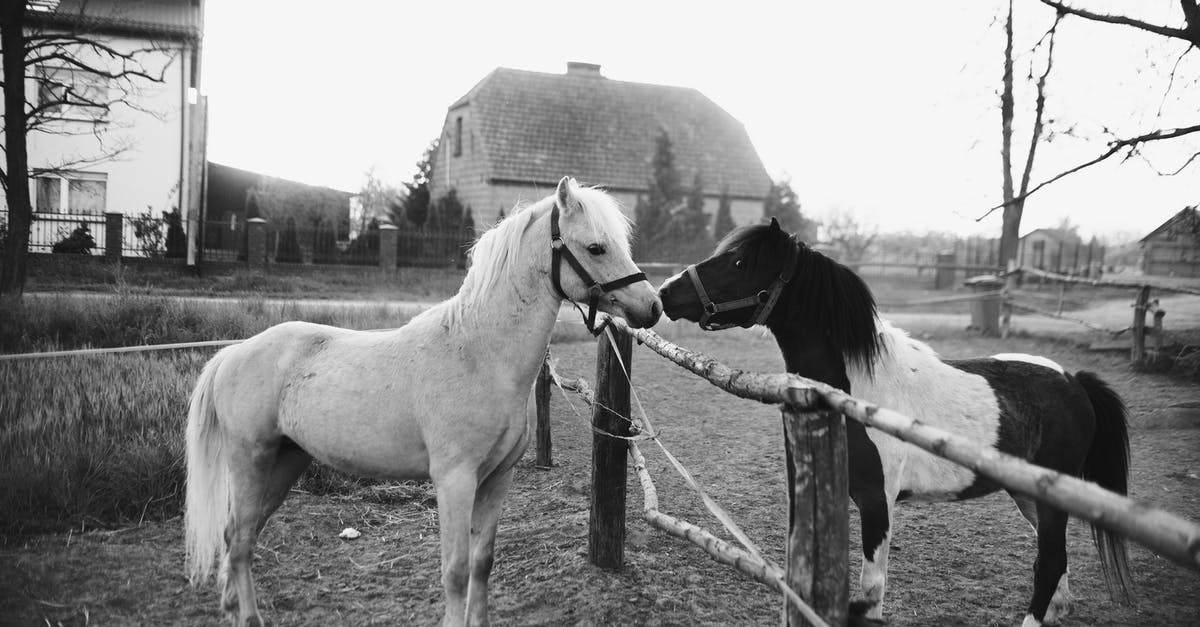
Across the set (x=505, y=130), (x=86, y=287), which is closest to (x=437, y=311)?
(x=86, y=287)

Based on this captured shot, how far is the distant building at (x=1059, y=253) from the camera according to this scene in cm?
3192

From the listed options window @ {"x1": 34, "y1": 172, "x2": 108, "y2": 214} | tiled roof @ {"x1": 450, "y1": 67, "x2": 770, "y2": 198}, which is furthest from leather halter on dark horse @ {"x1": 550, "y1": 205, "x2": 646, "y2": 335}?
tiled roof @ {"x1": 450, "y1": 67, "x2": 770, "y2": 198}

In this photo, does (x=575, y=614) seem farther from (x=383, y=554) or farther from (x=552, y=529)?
(x=383, y=554)

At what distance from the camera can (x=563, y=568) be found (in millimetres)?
3947

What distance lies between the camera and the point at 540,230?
309 cm

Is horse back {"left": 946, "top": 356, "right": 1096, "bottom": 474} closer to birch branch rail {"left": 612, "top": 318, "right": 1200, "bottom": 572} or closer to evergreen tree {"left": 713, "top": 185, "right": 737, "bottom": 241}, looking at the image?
birch branch rail {"left": 612, "top": 318, "right": 1200, "bottom": 572}

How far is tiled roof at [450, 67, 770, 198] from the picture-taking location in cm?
2902

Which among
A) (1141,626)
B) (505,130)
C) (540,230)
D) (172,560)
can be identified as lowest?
(172,560)

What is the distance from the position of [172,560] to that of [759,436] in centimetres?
540

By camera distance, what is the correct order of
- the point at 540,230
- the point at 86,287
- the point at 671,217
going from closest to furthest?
the point at 540,230
the point at 86,287
the point at 671,217

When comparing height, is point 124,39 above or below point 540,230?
above

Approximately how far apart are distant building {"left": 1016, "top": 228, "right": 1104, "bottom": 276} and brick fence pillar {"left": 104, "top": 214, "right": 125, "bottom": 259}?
25112mm

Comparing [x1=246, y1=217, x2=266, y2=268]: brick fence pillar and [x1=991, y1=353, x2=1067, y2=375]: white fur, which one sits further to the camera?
[x1=246, y1=217, x2=266, y2=268]: brick fence pillar

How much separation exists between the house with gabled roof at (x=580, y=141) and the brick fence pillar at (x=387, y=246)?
579 cm
